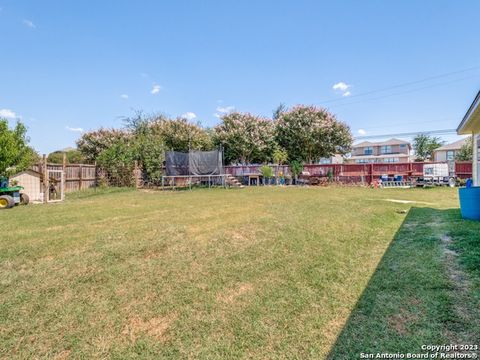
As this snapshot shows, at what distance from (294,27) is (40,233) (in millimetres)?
14488

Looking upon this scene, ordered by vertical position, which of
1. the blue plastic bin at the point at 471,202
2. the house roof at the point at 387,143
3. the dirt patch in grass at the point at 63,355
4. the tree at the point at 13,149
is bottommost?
the dirt patch in grass at the point at 63,355

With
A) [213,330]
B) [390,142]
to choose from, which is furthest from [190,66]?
[390,142]

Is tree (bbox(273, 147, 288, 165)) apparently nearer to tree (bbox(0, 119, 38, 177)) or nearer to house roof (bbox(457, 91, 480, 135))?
house roof (bbox(457, 91, 480, 135))

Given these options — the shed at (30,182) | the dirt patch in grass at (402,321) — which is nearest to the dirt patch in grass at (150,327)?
the dirt patch in grass at (402,321)

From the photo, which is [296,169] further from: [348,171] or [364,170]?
[364,170]

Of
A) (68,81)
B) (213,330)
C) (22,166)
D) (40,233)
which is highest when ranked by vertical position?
(68,81)

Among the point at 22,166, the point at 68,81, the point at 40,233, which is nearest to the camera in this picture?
the point at 40,233

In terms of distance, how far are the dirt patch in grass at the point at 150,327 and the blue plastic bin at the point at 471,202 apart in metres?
5.84

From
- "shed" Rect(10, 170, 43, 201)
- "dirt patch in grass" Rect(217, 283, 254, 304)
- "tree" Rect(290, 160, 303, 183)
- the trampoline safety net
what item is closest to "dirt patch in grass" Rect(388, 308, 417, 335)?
"dirt patch in grass" Rect(217, 283, 254, 304)

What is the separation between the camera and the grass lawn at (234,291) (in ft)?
6.15

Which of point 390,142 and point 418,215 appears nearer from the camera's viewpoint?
point 418,215

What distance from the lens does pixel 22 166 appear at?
9.65m

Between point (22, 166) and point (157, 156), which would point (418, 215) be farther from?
point (157, 156)

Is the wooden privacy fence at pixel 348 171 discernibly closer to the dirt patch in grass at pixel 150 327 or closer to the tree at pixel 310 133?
the tree at pixel 310 133
